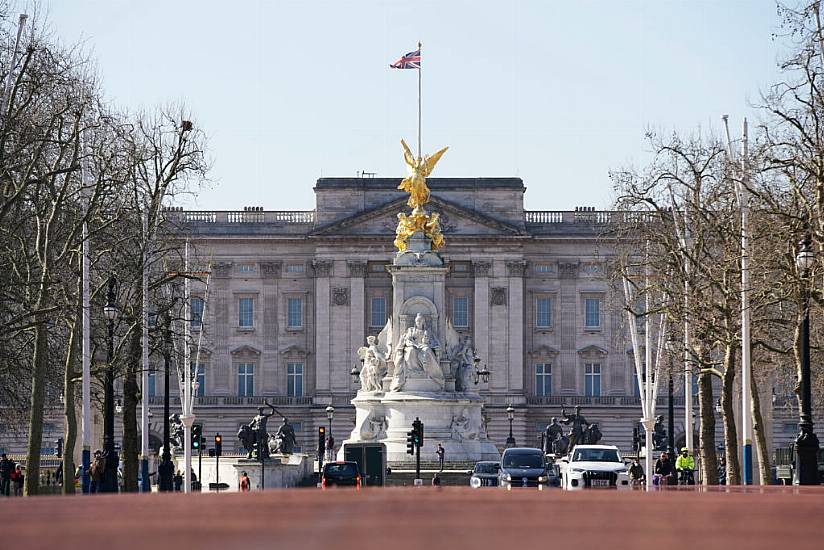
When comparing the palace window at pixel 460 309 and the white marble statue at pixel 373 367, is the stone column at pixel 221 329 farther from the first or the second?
the white marble statue at pixel 373 367

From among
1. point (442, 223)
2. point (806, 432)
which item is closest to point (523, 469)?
point (806, 432)

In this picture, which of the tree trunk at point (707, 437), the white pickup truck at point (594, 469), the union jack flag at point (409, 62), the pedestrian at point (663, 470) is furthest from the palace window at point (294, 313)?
the white pickup truck at point (594, 469)

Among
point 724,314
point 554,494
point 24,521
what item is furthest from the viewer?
point 724,314

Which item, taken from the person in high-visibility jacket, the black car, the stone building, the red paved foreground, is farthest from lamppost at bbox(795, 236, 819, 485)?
the stone building

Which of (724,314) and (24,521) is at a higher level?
(724,314)

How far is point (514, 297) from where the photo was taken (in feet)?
463

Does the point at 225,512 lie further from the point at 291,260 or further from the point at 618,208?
the point at 291,260

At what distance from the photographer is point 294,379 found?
144 m

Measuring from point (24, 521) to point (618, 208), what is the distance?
51370 mm

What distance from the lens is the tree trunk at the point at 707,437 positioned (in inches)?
2199

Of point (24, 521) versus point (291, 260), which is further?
point (291, 260)

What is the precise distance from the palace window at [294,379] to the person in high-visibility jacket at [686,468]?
2992 inches

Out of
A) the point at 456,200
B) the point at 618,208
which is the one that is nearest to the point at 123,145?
the point at 618,208

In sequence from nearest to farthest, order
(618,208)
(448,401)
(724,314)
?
(724,314)
(618,208)
(448,401)
